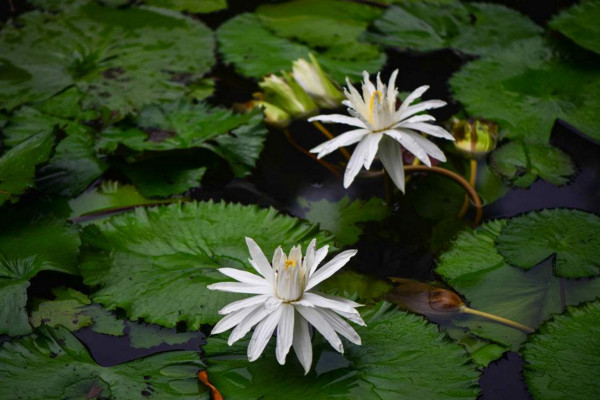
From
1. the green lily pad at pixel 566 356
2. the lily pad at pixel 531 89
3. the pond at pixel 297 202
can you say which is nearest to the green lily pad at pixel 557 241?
the pond at pixel 297 202

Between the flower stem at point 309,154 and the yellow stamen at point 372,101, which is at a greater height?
the yellow stamen at point 372,101

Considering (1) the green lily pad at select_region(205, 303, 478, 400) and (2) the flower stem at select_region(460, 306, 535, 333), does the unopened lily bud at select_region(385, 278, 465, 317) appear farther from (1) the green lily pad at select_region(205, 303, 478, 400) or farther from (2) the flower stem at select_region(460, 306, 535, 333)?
(1) the green lily pad at select_region(205, 303, 478, 400)

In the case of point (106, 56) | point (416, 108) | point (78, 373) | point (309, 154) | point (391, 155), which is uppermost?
point (416, 108)

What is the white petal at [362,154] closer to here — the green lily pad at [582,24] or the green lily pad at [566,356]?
the green lily pad at [566,356]

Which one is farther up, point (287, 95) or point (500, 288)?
point (287, 95)

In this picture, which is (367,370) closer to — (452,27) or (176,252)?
(176,252)

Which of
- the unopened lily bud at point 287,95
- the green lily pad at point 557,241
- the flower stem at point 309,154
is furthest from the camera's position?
the unopened lily bud at point 287,95

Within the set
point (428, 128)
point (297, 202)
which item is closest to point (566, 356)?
point (428, 128)

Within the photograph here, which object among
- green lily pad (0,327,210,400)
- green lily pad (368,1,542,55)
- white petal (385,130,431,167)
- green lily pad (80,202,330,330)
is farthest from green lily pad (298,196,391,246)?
green lily pad (368,1,542,55)
